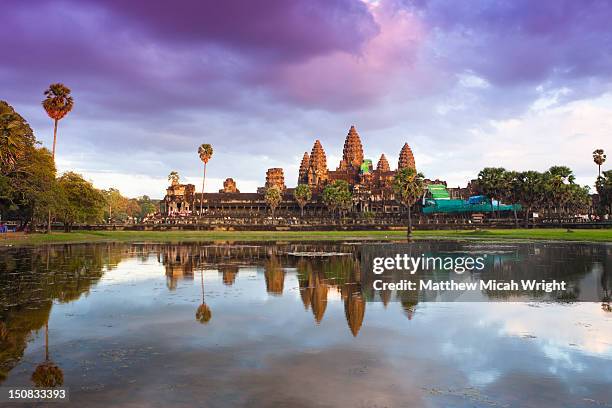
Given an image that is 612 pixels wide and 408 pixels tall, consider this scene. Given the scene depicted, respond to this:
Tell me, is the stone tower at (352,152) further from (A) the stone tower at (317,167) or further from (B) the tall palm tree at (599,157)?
(B) the tall palm tree at (599,157)

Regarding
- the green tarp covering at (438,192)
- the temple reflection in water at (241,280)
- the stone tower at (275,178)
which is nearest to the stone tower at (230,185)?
the stone tower at (275,178)

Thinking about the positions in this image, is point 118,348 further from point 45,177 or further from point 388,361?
point 45,177

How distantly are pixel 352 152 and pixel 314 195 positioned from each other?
124 ft

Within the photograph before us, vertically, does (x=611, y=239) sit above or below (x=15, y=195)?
below

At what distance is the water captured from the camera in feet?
25.8

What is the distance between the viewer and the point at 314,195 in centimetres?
15025

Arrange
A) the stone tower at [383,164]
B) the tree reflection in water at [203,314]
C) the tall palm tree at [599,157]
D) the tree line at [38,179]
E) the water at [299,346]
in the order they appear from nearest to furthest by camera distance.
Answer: the water at [299,346] < the tree reflection in water at [203,314] < the tree line at [38,179] < the tall palm tree at [599,157] < the stone tower at [383,164]

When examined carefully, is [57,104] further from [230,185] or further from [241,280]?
[230,185]

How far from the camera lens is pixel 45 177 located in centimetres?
5347

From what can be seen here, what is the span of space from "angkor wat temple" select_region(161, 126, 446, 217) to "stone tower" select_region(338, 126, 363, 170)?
347 mm

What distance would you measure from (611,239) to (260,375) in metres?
50.4

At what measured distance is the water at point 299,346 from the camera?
787 centimetres

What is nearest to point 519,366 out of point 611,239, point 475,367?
point 475,367

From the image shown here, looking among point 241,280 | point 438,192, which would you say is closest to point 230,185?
point 438,192
